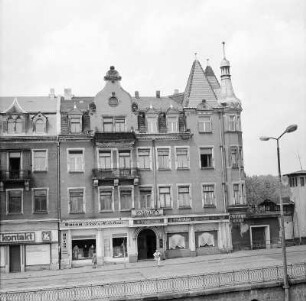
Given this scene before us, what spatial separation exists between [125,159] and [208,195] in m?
9.06

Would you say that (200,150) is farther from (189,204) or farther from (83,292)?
(83,292)

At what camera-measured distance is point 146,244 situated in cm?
4644

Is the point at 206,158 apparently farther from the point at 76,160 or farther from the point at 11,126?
the point at 11,126

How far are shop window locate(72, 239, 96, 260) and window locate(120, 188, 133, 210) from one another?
169 inches

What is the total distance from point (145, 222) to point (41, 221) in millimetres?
9595

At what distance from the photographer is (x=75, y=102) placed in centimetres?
4844

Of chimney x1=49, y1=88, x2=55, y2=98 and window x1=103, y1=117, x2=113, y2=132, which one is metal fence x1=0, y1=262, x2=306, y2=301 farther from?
chimney x1=49, y1=88, x2=55, y2=98

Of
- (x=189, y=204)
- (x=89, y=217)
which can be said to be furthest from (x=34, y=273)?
(x=189, y=204)

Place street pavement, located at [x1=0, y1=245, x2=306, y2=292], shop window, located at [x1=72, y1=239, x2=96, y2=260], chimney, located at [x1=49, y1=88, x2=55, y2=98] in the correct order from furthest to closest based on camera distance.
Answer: chimney, located at [x1=49, y1=88, x2=55, y2=98] < shop window, located at [x1=72, y1=239, x2=96, y2=260] < street pavement, located at [x1=0, y1=245, x2=306, y2=292]

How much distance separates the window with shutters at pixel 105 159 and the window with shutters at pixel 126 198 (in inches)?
100

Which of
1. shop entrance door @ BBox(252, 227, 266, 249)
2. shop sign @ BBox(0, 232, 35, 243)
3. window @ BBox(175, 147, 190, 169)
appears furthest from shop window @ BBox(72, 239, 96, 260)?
shop entrance door @ BBox(252, 227, 266, 249)

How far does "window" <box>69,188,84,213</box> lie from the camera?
1777 inches

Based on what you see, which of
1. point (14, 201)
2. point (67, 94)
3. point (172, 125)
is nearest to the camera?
point (14, 201)

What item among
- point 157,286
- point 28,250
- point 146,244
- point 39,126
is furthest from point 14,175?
point 157,286
